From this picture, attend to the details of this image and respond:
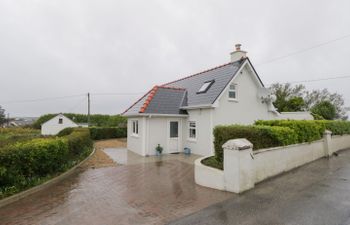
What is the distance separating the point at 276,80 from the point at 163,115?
29449 millimetres

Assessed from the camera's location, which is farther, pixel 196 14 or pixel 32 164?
pixel 196 14

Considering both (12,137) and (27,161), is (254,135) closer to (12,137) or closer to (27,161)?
(27,161)

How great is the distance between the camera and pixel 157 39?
18.4 m

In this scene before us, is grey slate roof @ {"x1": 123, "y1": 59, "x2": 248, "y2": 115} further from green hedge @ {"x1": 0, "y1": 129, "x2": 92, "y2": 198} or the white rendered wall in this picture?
green hedge @ {"x1": 0, "y1": 129, "x2": 92, "y2": 198}

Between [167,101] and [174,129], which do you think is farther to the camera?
[167,101]

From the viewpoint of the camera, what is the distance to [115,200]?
6.11m

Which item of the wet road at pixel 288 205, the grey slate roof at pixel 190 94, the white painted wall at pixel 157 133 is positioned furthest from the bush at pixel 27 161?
the grey slate roof at pixel 190 94

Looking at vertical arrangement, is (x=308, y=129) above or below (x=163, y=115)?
below

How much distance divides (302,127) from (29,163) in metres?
13.0

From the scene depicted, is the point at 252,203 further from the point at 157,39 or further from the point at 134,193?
the point at 157,39

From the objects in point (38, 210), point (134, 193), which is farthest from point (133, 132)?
point (38, 210)

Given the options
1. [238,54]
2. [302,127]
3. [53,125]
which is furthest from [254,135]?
[53,125]

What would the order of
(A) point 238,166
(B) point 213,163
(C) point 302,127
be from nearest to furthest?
(A) point 238,166, (B) point 213,163, (C) point 302,127

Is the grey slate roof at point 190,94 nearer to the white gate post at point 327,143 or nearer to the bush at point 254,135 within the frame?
the bush at point 254,135
